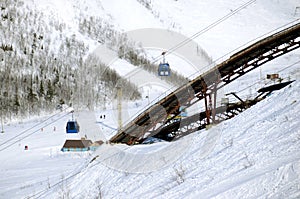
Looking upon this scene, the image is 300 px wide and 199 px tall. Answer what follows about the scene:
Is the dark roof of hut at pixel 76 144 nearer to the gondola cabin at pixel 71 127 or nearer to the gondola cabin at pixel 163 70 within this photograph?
A: the gondola cabin at pixel 71 127

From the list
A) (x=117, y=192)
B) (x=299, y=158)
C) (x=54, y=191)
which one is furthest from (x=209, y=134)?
(x=54, y=191)

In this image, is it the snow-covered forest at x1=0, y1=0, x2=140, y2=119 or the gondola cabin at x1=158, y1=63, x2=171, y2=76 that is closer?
the gondola cabin at x1=158, y1=63, x2=171, y2=76

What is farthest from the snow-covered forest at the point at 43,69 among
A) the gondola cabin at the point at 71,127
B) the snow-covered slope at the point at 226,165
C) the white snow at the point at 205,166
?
the snow-covered slope at the point at 226,165

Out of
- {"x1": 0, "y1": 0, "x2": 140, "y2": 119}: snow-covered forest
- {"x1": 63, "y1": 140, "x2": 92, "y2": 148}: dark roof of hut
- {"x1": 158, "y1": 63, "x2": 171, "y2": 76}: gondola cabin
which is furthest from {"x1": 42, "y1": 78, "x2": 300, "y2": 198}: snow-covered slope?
{"x1": 0, "y1": 0, "x2": 140, "y2": 119}: snow-covered forest

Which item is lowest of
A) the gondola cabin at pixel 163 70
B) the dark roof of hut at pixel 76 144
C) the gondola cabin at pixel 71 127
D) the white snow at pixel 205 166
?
the white snow at pixel 205 166

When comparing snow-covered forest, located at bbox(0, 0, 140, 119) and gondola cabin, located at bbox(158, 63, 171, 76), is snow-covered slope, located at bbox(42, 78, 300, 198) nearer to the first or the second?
gondola cabin, located at bbox(158, 63, 171, 76)

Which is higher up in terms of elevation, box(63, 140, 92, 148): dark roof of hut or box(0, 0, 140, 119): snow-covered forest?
box(0, 0, 140, 119): snow-covered forest

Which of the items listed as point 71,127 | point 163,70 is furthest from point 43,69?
point 163,70

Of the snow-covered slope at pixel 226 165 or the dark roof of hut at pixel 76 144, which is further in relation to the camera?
the dark roof of hut at pixel 76 144

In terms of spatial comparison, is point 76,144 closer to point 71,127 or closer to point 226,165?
point 71,127

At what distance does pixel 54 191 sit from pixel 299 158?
12.3 m

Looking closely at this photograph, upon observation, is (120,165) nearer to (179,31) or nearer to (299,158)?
(299,158)

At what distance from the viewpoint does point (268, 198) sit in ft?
18.4

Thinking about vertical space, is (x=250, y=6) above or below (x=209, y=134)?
above
